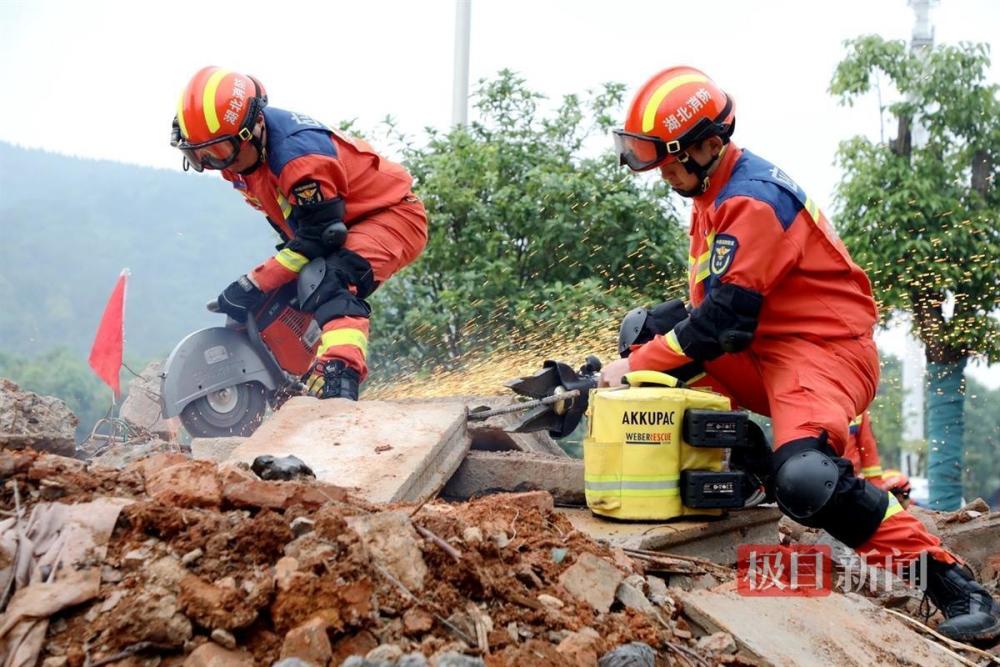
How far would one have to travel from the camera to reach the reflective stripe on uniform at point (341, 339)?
618cm

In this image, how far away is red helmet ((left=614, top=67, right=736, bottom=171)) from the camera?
4.78 m

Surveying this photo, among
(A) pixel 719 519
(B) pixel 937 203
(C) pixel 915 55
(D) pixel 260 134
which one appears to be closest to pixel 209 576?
(A) pixel 719 519

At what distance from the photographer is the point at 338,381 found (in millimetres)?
6074

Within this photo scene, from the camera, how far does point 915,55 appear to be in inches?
486

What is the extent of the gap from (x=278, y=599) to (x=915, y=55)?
11302 mm

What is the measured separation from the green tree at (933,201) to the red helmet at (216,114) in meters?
7.30

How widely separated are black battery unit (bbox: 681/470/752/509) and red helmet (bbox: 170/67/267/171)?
3048mm

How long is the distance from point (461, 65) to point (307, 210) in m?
4.74

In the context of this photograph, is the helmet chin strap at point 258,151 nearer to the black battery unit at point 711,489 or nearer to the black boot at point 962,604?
the black battery unit at point 711,489

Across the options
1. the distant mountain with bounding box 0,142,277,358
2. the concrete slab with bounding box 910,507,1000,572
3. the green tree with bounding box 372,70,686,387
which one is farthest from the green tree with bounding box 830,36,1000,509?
the distant mountain with bounding box 0,142,277,358

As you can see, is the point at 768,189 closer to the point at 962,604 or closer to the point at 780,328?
the point at 780,328

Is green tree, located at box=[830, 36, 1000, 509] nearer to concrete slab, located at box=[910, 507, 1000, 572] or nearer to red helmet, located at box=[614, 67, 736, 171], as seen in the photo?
concrete slab, located at box=[910, 507, 1000, 572]

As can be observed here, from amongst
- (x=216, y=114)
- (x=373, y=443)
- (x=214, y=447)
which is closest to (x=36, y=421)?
(x=214, y=447)

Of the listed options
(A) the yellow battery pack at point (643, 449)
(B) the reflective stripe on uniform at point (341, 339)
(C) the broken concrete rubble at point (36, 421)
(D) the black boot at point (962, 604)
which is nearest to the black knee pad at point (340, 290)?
(B) the reflective stripe on uniform at point (341, 339)
